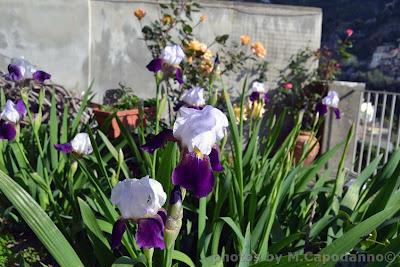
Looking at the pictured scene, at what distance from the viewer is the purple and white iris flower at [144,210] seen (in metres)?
1.03

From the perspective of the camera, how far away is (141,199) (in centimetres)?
104

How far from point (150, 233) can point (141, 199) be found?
0.28 ft

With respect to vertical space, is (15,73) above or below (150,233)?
above

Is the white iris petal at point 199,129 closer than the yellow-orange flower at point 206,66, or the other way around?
the white iris petal at point 199,129

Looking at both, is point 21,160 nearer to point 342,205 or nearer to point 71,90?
point 342,205

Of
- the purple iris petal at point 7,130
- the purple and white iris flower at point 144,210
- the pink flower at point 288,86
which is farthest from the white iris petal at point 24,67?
the pink flower at point 288,86

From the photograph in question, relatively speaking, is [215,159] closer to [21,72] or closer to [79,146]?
[79,146]

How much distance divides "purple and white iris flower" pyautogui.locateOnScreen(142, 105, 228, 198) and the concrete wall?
3.74 meters

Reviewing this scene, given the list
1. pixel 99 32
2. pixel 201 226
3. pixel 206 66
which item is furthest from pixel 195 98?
pixel 99 32

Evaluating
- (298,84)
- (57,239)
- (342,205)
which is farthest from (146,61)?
(57,239)

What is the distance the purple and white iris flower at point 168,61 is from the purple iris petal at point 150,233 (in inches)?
48.3

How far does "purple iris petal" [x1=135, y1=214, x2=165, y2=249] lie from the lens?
3.38 ft

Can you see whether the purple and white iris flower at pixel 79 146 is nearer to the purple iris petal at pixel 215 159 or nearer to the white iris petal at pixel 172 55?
the white iris petal at pixel 172 55

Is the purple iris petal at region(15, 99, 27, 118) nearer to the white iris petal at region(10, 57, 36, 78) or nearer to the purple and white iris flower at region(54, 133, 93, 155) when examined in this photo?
the white iris petal at region(10, 57, 36, 78)
